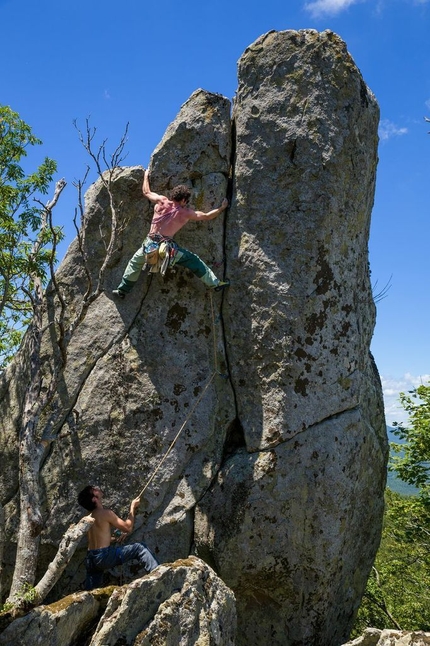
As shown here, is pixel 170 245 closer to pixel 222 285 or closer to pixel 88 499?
pixel 222 285

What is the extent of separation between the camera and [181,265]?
1004 cm

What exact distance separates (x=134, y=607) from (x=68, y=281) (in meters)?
5.93

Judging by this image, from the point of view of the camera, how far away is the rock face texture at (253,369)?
9.03 metres

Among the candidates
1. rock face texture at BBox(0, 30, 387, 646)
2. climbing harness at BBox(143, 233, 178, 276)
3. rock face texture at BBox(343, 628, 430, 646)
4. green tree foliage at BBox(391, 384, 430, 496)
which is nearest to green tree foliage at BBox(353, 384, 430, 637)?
green tree foliage at BBox(391, 384, 430, 496)

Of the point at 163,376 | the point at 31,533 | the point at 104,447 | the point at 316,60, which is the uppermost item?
the point at 316,60

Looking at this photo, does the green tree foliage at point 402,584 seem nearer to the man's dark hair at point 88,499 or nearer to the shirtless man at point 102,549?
the shirtless man at point 102,549

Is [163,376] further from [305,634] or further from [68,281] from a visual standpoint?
[305,634]

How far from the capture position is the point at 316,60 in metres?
10.4

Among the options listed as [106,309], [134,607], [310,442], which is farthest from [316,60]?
[134,607]

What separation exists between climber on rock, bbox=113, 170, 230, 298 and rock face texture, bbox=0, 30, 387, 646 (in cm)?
38

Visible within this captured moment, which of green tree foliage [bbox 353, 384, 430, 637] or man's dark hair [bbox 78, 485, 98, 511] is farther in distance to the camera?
green tree foliage [bbox 353, 384, 430, 637]

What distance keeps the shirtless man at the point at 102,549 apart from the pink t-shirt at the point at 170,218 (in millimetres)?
4285

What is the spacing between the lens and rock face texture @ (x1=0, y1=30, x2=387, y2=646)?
9.03 metres

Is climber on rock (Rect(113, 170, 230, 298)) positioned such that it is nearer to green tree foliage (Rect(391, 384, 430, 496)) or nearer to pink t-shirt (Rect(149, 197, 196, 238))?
pink t-shirt (Rect(149, 197, 196, 238))
